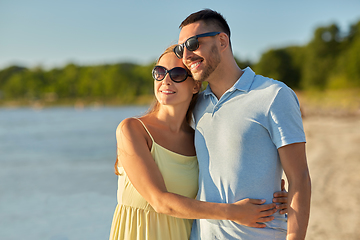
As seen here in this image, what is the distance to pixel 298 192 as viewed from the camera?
203 cm

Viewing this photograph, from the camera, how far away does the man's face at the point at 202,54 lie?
2.36 m

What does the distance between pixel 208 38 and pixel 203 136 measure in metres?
0.67

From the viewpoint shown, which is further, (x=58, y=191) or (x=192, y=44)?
(x=58, y=191)

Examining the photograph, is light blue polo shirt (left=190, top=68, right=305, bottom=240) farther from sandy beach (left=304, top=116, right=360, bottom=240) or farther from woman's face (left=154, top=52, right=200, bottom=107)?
sandy beach (left=304, top=116, right=360, bottom=240)

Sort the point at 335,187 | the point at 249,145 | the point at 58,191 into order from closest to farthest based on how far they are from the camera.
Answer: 1. the point at 249,145
2. the point at 335,187
3. the point at 58,191

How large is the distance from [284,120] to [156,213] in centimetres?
111

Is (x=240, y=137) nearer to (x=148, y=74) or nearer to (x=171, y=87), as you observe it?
(x=171, y=87)

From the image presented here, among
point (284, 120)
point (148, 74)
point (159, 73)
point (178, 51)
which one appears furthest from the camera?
point (148, 74)

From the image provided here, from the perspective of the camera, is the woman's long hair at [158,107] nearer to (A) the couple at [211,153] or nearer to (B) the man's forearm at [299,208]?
(A) the couple at [211,153]

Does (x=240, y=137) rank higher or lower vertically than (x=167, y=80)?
lower

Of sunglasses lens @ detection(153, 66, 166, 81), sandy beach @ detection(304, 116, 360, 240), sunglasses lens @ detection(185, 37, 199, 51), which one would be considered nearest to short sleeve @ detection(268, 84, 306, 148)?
sunglasses lens @ detection(185, 37, 199, 51)

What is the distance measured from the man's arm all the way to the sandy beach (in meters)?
3.88

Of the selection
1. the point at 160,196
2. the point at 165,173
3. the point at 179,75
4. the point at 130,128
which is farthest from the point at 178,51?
the point at 160,196

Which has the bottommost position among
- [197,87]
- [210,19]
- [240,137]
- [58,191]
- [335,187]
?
[58,191]
